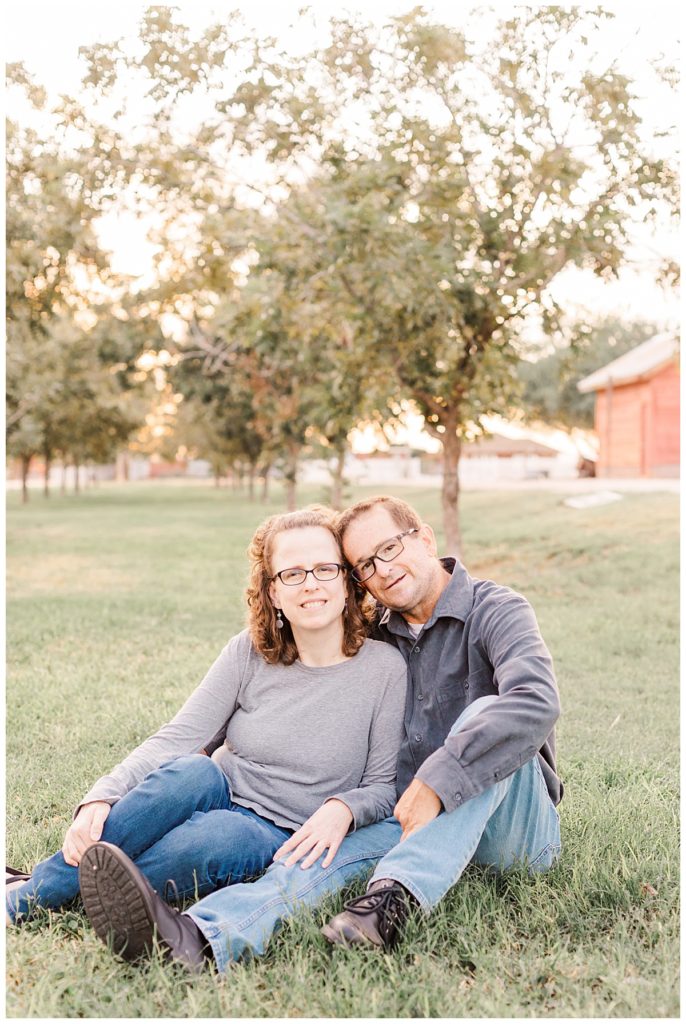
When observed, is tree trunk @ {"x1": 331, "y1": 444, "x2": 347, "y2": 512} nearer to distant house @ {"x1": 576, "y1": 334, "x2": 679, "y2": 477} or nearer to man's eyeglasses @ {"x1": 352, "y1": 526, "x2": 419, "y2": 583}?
distant house @ {"x1": 576, "y1": 334, "x2": 679, "y2": 477}

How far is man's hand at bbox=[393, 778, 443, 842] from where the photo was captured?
8.83ft

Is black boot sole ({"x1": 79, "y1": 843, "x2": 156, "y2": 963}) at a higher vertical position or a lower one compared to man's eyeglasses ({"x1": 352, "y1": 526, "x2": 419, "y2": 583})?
lower

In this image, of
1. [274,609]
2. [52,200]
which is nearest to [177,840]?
[274,609]

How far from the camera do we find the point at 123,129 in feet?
28.5

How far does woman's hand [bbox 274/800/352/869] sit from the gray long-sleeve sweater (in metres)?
0.13

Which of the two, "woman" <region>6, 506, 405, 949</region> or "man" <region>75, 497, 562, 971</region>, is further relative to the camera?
"woman" <region>6, 506, 405, 949</region>

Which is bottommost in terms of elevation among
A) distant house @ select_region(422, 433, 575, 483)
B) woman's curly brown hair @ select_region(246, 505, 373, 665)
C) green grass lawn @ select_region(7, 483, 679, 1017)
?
green grass lawn @ select_region(7, 483, 679, 1017)

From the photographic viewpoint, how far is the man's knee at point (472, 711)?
2.82 metres

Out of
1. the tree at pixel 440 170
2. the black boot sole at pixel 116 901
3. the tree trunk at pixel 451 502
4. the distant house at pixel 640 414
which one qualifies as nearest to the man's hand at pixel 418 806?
the black boot sole at pixel 116 901

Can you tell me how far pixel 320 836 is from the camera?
2893 millimetres

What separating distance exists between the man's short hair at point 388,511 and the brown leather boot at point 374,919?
3.64ft

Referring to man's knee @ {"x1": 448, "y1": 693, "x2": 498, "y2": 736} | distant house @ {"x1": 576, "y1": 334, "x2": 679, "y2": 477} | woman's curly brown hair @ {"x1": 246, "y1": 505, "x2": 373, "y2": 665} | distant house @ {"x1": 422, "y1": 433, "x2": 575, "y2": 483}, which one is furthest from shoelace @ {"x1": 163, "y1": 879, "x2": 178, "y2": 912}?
distant house @ {"x1": 422, "y1": 433, "x2": 575, "y2": 483}

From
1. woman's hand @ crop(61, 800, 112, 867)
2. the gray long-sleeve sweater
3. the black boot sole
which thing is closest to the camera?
the black boot sole

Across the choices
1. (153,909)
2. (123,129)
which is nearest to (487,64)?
(123,129)
